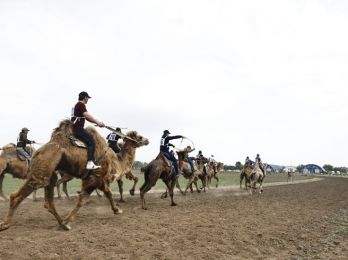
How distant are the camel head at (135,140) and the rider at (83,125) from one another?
3774 mm

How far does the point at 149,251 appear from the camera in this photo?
27.7 ft

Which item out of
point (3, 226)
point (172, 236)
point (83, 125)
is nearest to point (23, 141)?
point (83, 125)

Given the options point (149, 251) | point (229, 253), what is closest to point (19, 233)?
point (149, 251)

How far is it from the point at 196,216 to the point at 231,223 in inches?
61.9

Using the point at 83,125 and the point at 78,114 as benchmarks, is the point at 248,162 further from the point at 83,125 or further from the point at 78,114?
the point at 78,114

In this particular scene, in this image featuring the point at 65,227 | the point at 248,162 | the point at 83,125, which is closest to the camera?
the point at 65,227

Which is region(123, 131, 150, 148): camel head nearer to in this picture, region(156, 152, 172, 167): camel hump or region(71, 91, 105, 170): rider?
region(156, 152, 172, 167): camel hump

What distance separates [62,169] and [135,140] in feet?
14.6

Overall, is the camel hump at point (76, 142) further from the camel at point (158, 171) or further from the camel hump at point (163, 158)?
the camel hump at point (163, 158)

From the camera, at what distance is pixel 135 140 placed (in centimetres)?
1491

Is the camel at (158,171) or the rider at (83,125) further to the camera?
the camel at (158,171)

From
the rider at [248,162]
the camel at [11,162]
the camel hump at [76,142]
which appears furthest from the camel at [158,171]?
the rider at [248,162]

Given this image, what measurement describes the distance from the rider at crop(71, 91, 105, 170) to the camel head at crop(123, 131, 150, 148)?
377cm

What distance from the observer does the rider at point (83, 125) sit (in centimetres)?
1096
